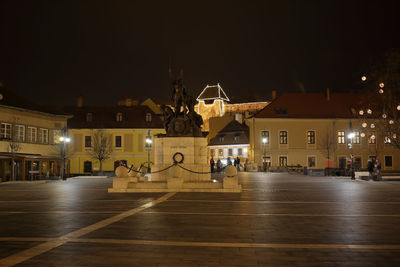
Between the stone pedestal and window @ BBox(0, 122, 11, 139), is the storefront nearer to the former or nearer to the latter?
window @ BBox(0, 122, 11, 139)

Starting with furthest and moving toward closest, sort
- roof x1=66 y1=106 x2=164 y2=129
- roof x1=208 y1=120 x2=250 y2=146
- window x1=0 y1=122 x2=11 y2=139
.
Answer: roof x1=208 y1=120 x2=250 y2=146 < roof x1=66 y1=106 x2=164 y2=129 < window x1=0 y1=122 x2=11 y2=139

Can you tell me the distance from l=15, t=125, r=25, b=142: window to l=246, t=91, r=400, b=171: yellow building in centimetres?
3278

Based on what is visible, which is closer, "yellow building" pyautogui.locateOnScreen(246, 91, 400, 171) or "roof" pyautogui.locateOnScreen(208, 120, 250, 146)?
"yellow building" pyautogui.locateOnScreen(246, 91, 400, 171)

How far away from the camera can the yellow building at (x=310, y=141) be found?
218 feet

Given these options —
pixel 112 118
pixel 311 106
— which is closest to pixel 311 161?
pixel 311 106

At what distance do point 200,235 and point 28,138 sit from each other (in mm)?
41623

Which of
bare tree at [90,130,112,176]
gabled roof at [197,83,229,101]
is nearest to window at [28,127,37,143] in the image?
bare tree at [90,130,112,176]

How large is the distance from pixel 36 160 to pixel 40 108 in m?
8.34

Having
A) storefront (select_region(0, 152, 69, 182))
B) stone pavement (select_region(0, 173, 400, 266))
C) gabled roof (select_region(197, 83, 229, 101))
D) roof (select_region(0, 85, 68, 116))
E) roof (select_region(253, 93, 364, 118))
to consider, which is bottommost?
stone pavement (select_region(0, 173, 400, 266))

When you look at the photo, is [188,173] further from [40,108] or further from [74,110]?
[74,110]

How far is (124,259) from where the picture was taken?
7023mm

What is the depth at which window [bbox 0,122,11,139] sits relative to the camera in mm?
43500

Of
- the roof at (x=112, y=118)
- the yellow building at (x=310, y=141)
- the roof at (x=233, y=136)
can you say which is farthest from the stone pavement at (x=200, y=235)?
the roof at (x=233, y=136)

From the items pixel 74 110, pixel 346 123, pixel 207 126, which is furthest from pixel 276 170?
pixel 207 126
